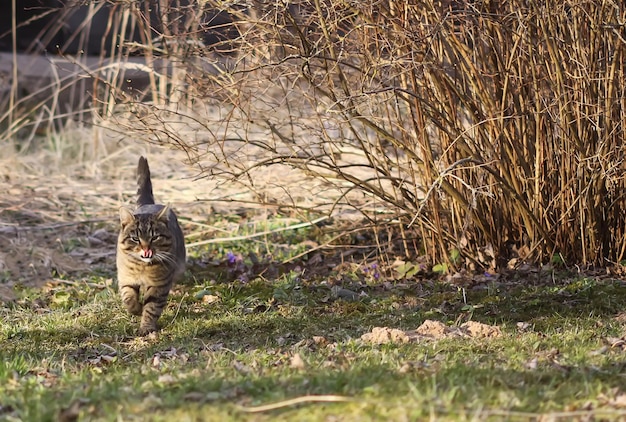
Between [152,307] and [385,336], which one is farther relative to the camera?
[152,307]

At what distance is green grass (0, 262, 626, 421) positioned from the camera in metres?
3.46

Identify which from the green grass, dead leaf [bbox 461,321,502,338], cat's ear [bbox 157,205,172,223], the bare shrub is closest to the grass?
the green grass

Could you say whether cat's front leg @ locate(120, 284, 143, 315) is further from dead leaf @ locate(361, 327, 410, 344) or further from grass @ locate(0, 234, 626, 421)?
dead leaf @ locate(361, 327, 410, 344)

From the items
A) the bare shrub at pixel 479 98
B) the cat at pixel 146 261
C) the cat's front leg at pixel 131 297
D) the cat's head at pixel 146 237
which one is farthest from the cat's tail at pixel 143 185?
the cat's front leg at pixel 131 297

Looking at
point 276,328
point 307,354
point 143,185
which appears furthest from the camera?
A: point 143,185

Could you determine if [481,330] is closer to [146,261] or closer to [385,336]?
[385,336]

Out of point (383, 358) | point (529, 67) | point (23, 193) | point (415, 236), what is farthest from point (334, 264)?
point (23, 193)

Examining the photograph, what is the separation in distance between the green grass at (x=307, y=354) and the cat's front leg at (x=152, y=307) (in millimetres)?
98

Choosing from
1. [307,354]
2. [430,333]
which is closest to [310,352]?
[307,354]

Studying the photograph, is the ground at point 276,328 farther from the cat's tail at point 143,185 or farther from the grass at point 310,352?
the cat's tail at point 143,185

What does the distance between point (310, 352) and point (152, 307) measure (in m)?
1.32

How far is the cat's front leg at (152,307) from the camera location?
5676 millimetres

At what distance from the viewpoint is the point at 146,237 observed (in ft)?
18.8

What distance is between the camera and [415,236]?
7.00 meters
